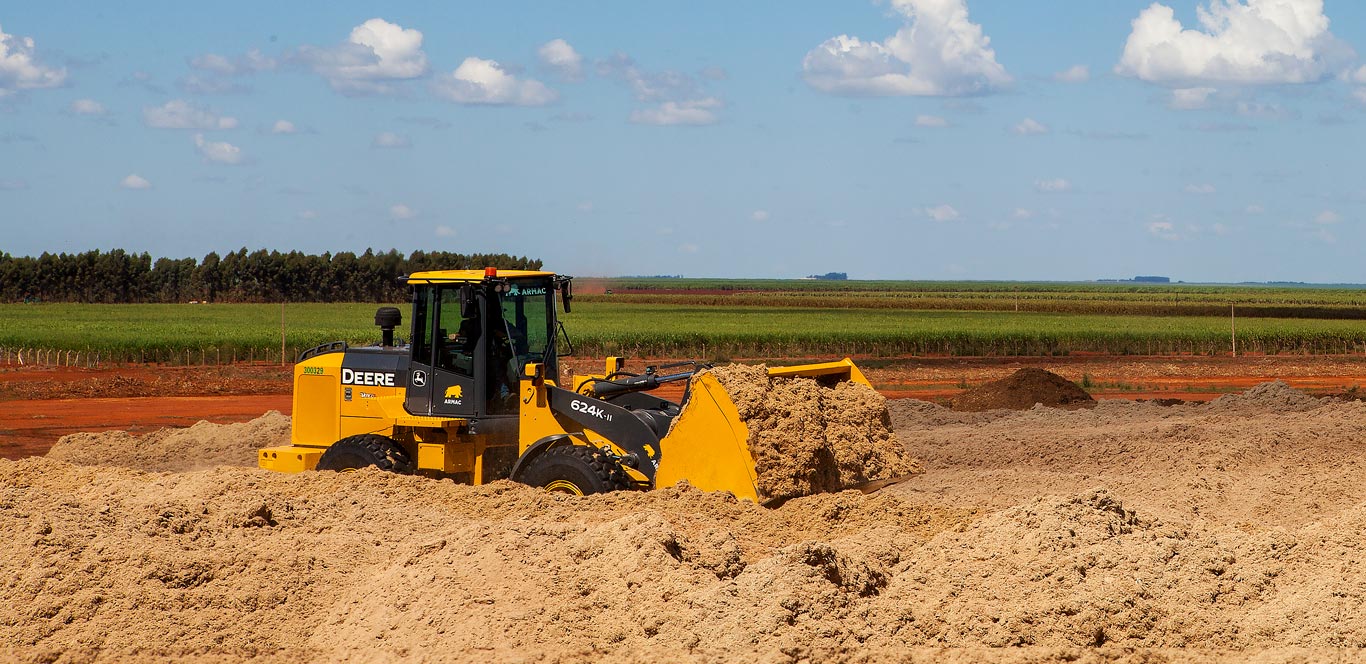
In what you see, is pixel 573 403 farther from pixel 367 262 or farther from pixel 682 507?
pixel 367 262

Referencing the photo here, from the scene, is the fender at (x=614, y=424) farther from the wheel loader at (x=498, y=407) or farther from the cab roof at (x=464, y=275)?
the cab roof at (x=464, y=275)

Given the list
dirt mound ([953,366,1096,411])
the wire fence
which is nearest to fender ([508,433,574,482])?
dirt mound ([953,366,1096,411])

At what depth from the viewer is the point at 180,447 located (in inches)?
691

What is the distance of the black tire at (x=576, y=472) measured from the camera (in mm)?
10219

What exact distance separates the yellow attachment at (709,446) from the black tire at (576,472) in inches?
15.5

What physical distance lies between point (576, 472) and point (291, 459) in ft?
11.2

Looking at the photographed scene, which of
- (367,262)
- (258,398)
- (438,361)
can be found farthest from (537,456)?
(367,262)

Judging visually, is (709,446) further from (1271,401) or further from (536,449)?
(1271,401)

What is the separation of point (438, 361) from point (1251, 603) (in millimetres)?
6889

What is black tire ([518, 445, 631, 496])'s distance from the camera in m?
10.2

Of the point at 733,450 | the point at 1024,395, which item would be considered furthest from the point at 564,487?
the point at 1024,395

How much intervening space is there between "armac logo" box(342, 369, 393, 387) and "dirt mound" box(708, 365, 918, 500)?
10.8 feet

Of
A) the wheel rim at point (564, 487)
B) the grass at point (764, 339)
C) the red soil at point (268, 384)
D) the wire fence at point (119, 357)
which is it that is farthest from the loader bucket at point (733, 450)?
the grass at point (764, 339)

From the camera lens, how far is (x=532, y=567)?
7.97m
